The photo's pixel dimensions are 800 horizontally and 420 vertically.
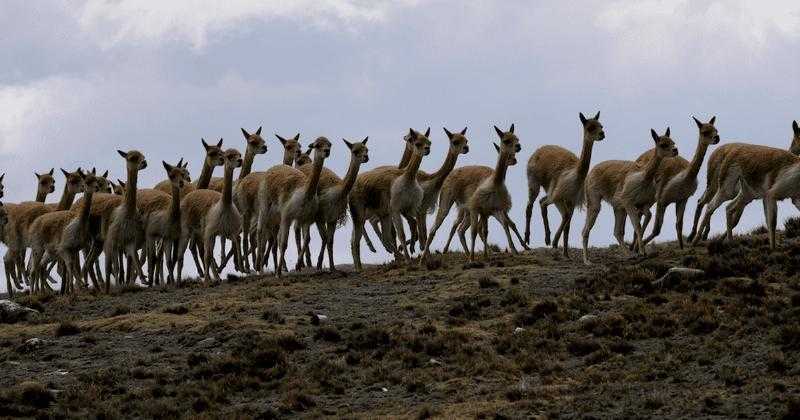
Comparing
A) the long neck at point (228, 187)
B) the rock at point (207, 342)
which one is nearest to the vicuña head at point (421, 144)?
the long neck at point (228, 187)

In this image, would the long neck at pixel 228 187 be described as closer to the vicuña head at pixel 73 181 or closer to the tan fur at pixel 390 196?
the tan fur at pixel 390 196

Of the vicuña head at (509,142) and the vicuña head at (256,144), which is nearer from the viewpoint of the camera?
the vicuña head at (509,142)

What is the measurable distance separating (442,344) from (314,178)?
22.2 feet

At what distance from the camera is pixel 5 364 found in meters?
20.2

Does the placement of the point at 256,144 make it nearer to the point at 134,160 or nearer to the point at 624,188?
the point at 134,160

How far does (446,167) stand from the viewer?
2677cm

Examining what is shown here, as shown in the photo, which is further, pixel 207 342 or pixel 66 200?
pixel 66 200

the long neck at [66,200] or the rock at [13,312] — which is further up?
the long neck at [66,200]

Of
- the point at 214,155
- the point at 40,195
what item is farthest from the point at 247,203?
the point at 40,195

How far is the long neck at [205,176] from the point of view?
2933 centimetres

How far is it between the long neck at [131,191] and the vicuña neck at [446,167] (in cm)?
562

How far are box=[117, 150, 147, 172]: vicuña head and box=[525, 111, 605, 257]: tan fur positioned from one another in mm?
7597

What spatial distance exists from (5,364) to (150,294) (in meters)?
5.60

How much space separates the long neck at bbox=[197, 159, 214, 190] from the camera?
29.3 meters
